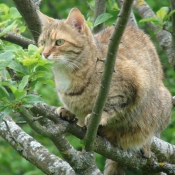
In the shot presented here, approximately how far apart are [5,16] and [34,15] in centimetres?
28

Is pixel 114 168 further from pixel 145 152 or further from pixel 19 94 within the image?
pixel 19 94

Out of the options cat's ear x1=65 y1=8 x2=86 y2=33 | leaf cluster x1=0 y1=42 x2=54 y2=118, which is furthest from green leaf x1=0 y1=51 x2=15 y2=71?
cat's ear x1=65 y1=8 x2=86 y2=33

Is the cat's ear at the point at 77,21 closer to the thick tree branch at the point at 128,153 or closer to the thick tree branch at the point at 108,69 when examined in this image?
the thick tree branch at the point at 128,153

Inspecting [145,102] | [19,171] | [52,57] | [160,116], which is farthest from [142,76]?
[19,171]

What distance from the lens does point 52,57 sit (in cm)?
397

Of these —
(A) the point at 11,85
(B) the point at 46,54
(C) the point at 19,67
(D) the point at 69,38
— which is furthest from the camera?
(D) the point at 69,38

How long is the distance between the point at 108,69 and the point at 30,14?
149 cm

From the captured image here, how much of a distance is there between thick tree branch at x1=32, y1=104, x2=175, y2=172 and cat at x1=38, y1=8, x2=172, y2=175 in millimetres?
90

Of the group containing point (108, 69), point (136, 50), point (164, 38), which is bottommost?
point (164, 38)

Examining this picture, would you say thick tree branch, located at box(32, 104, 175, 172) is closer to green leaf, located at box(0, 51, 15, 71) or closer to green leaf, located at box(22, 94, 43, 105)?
green leaf, located at box(22, 94, 43, 105)

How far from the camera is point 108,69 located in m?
3.02

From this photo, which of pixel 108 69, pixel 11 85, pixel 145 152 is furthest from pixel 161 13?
pixel 11 85

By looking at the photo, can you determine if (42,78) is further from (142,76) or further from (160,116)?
(160,116)

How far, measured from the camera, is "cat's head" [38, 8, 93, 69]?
4.16 meters
